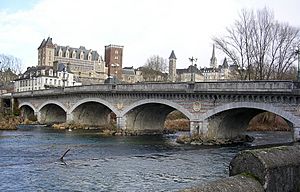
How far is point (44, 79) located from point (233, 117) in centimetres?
6786

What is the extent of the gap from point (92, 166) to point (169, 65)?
363 feet

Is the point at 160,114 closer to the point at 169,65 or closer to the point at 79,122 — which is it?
the point at 79,122

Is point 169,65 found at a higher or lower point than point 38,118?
higher

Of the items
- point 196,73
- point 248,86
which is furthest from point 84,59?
point 248,86

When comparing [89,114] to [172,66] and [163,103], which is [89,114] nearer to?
[163,103]

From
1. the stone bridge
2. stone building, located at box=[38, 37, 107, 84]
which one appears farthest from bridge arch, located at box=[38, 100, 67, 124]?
stone building, located at box=[38, 37, 107, 84]

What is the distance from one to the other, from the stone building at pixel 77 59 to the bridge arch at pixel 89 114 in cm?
Answer: 6851

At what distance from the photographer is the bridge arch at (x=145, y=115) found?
1581 inches

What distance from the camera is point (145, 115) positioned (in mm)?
43156

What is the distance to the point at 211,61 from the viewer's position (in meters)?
163

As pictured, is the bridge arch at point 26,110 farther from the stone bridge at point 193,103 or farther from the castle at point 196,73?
the castle at point 196,73

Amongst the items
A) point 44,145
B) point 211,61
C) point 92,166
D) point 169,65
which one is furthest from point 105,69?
point 92,166

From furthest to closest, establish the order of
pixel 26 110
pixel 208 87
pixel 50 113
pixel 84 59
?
pixel 84 59 < pixel 26 110 < pixel 50 113 < pixel 208 87

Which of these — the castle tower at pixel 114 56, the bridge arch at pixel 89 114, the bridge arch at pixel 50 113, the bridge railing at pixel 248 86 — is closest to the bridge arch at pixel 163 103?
the bridge railing at pixel 248 86
